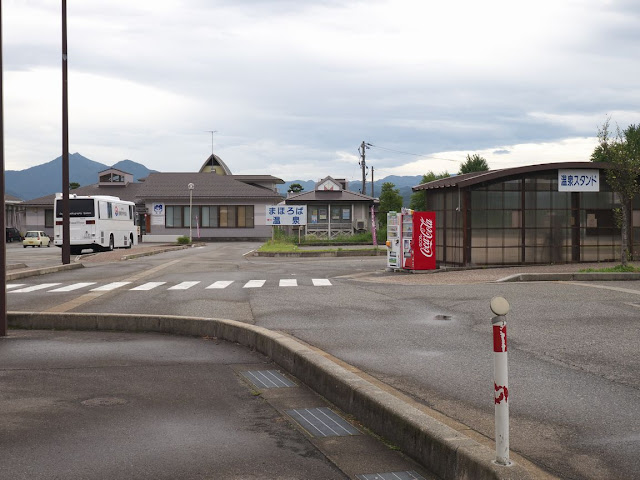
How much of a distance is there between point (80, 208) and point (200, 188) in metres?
26.8

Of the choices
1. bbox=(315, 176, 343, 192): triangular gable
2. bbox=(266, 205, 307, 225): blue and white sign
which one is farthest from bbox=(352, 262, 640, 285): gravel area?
bbox=(315, 176, 343, 192): triangular gable

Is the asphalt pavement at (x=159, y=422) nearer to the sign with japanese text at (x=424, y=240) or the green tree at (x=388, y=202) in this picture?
the sign with japanese text at (x=424, y=240)

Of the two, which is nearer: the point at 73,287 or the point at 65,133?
the point at 73,287

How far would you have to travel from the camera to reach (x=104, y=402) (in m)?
6.50

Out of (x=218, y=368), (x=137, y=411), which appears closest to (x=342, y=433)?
(x=137, y=411)

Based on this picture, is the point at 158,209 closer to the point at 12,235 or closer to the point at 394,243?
the point at 12,235

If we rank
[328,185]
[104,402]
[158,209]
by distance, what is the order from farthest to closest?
[158,209], [328,185], [104,402]

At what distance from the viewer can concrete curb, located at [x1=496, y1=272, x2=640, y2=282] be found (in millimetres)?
19078

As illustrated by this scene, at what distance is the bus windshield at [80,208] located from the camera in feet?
132

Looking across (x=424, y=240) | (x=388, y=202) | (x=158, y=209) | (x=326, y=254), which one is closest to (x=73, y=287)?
(x=424, y=240)

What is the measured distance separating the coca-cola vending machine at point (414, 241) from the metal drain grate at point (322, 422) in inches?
678

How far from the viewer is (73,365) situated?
8.34m

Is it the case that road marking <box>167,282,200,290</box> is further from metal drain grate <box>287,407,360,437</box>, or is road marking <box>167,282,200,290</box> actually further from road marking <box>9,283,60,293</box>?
metal drain grate <box>287,407,360,437</box>

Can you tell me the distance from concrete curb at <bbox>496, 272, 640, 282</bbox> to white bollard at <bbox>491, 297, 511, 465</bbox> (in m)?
15.2
